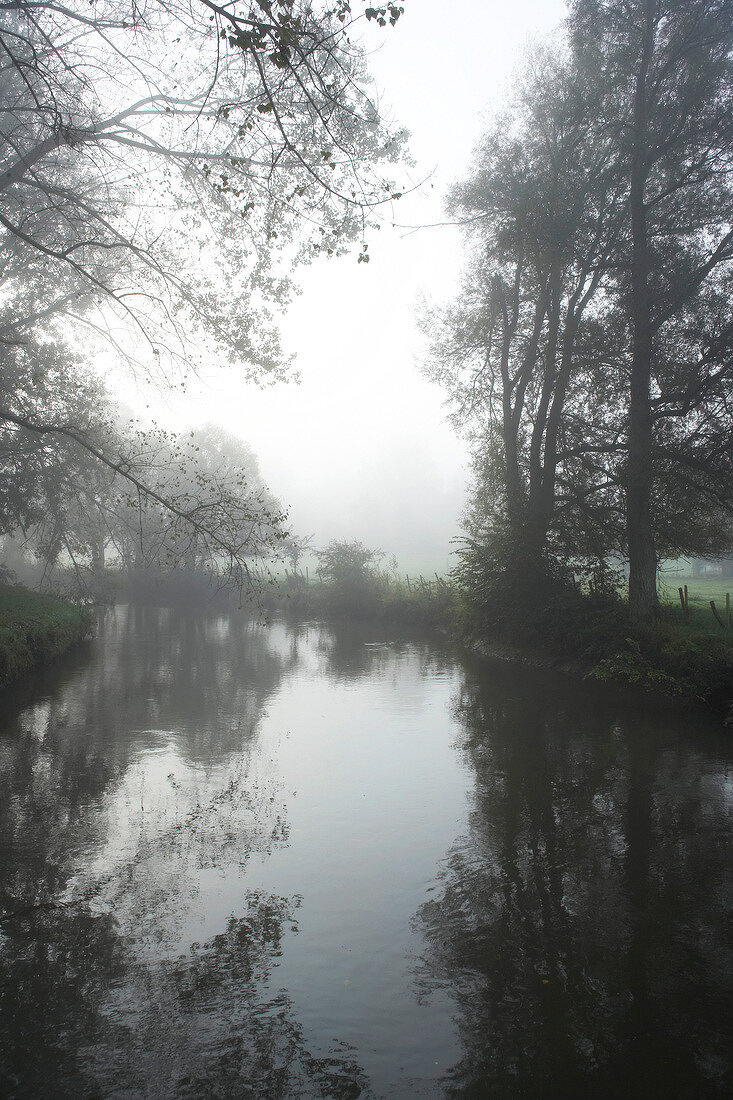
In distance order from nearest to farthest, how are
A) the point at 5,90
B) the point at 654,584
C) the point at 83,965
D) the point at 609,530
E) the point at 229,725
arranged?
1. the point at 83,965
2. the point at 229,725
3. the point at 5,90
4. the point at 654,584
5. the point at 609,530

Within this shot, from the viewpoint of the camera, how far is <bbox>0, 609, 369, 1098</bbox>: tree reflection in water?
12.0 ft

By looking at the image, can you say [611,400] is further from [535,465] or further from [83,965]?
[83,965]

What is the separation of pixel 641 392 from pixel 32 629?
49.5ft

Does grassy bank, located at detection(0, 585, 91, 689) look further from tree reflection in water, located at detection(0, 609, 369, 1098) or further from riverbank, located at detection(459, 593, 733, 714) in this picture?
riverbank, located at detection(459, 593, 733, 714)

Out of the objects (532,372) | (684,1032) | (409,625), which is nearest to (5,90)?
(532,372)

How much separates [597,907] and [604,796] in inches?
112

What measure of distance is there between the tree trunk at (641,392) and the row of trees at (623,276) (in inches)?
1.3

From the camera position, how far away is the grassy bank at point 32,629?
48.1ft

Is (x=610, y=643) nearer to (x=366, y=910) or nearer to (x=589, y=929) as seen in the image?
(x=589, y=929)

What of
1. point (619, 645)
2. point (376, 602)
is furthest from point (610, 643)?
point (376, 602)

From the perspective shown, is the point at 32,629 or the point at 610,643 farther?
the point at 32,629

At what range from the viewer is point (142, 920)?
523 centimetres

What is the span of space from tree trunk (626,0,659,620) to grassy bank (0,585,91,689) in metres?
13.3

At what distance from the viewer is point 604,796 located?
813 centimetres
